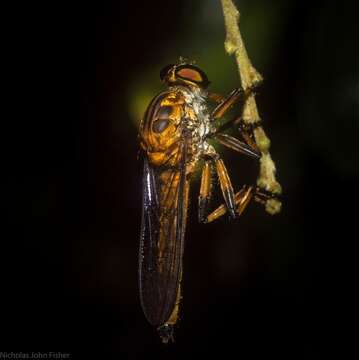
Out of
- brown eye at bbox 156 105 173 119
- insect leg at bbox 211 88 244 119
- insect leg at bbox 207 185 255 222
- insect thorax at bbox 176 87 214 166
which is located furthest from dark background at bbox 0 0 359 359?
insect leg at bbox 207 185 255 222

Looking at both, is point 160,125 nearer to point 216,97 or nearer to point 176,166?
point 176,166

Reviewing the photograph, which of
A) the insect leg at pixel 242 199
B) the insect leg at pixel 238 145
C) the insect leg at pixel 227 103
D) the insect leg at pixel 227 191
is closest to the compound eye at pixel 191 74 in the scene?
the insect leg at pixel 227 103

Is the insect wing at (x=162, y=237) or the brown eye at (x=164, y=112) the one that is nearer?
the insect wing at (x=162, y=237)

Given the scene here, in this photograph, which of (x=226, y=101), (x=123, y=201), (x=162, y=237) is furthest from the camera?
(x=123, y=201)

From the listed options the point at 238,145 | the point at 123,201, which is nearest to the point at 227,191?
the point at 238,145

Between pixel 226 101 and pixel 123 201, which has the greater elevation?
pixel 123 201

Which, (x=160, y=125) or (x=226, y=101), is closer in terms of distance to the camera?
(x=226, y=101)

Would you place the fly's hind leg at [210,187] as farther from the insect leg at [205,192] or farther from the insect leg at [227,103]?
the insect leg at [227,103]
